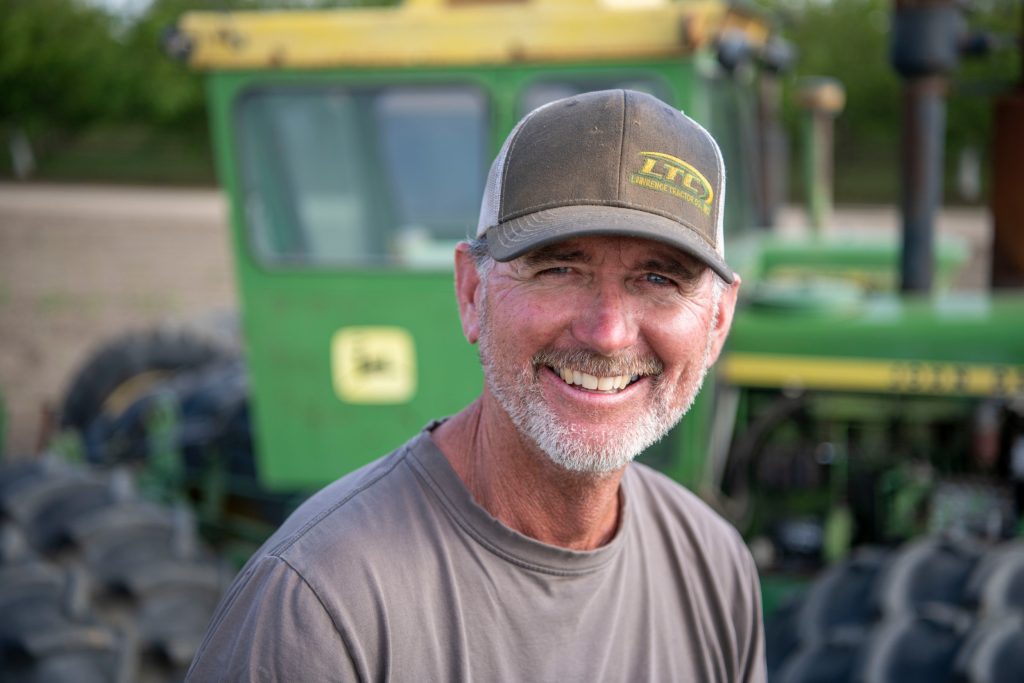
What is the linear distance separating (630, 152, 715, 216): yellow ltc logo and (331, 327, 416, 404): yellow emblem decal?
2.12 meters

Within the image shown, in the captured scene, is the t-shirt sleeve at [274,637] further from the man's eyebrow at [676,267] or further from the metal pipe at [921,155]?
the metal pipe at [921,155]

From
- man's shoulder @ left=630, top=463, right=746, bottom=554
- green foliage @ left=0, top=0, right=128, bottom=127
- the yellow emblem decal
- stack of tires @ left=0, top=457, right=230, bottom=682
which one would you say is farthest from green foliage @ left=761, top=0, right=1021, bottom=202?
green foliage @ left=0, top=0, right=128, bottom=127

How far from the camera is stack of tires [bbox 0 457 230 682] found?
2.93 meters

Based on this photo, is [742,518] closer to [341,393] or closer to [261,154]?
[341,393]

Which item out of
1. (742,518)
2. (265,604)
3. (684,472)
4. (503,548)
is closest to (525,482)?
(503,548)

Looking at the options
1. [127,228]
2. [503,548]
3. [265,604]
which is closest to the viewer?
[265,604]

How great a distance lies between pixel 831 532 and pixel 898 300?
2.59 feet

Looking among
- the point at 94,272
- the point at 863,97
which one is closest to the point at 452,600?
the point at 94,272

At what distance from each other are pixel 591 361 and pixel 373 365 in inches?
87.2

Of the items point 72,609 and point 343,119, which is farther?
point 343,119

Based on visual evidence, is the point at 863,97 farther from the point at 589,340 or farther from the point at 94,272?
the point at 589,340

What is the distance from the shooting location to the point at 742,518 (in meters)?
3.47

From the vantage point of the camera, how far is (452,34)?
318 centimetres

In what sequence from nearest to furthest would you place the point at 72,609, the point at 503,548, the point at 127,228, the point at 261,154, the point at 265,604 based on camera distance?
the point at 265,604 → the point at 503,548 → the point at 72,609 → the point at 261,154 → the point at 127,228
